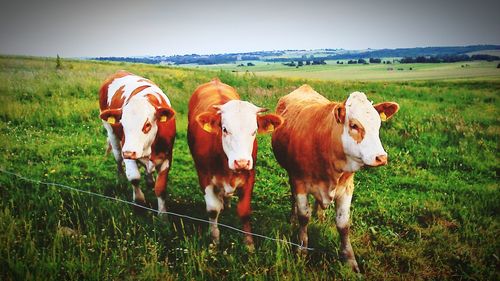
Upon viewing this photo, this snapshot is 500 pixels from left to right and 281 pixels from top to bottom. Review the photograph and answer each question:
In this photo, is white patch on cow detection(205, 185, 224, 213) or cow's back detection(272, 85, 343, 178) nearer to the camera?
cow's back detection(272, 85, 343, 178)

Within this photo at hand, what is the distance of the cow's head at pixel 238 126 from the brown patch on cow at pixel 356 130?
839 mm

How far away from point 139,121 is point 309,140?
1.99m

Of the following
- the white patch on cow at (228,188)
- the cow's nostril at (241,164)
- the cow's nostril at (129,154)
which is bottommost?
the white patch on cow at (228,188)

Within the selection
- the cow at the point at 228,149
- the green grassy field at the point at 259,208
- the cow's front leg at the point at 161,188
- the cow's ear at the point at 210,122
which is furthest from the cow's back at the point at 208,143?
the green grassy field at the point at 259,208

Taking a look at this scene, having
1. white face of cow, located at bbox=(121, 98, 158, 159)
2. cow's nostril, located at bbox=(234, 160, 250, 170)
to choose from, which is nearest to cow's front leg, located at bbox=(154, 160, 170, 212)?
white face of cow, located at bbox=(121, 98, 158, 159)

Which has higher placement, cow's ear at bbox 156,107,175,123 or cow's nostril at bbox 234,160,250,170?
cow's ear at bbox 156,107,175,123

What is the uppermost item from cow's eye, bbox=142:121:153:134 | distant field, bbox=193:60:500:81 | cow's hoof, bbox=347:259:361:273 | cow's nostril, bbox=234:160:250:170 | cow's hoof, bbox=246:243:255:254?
distant field, bbox=193:60:500:81

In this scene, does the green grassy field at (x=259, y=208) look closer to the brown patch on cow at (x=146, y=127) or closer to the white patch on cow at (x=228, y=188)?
the white patch on cow at (x=228, y=188)

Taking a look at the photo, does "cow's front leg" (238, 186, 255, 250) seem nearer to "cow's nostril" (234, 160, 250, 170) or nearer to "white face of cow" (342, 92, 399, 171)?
"cow's nostril" (234, 160, 250, 170)

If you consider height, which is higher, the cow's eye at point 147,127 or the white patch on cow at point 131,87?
the white patch on cow at point 131,87

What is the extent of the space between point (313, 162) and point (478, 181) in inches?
137

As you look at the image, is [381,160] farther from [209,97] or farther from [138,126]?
[138,126]

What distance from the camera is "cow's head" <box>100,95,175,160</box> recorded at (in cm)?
439

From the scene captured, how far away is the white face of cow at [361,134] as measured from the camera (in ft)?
11.0
